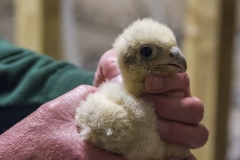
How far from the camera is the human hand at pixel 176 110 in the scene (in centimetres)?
74

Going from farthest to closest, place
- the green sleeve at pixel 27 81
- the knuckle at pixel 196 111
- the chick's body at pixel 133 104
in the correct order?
the green sleeve at pixel 27 81 → the knuckle at pixel 196 111 → the chick's body at pixel 133 104

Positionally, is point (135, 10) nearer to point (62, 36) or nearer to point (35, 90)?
point (62, 36)

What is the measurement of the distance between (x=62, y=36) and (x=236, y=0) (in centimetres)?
92

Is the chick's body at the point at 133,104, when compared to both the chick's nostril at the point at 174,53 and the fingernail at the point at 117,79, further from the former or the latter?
the fingernail at the point at 117,79

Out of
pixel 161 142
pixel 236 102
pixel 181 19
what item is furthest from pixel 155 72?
pixel 236 102

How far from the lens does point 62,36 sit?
1.77 metres

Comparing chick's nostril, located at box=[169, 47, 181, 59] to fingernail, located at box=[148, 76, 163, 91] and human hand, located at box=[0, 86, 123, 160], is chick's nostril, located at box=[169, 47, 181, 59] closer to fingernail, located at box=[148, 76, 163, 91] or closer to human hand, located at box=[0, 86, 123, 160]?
fingernail, located at box=[148, 76, 163, 91]

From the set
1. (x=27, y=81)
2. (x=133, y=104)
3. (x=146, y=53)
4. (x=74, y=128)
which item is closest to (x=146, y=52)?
(x=146, y=53)

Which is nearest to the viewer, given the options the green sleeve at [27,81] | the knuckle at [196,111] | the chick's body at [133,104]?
the chick's body at [133,104]

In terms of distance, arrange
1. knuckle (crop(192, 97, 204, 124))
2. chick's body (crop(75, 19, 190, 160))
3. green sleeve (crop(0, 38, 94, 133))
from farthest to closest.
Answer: green sleeve (crop(0, 38, 94, 133))
knuckle (crop(192, 97, 204, 124))
chick's body (crop(75, 19, 190, 160))

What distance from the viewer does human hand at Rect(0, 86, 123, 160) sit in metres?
0.70

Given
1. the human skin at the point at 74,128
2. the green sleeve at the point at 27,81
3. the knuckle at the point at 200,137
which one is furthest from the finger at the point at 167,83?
the green sleeve at the point at 27,81

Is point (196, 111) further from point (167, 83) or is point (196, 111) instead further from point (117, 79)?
point (117, 79)

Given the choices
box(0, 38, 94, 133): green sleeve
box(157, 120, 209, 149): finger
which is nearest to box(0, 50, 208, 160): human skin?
box(157, 120, 209, 149): finger
